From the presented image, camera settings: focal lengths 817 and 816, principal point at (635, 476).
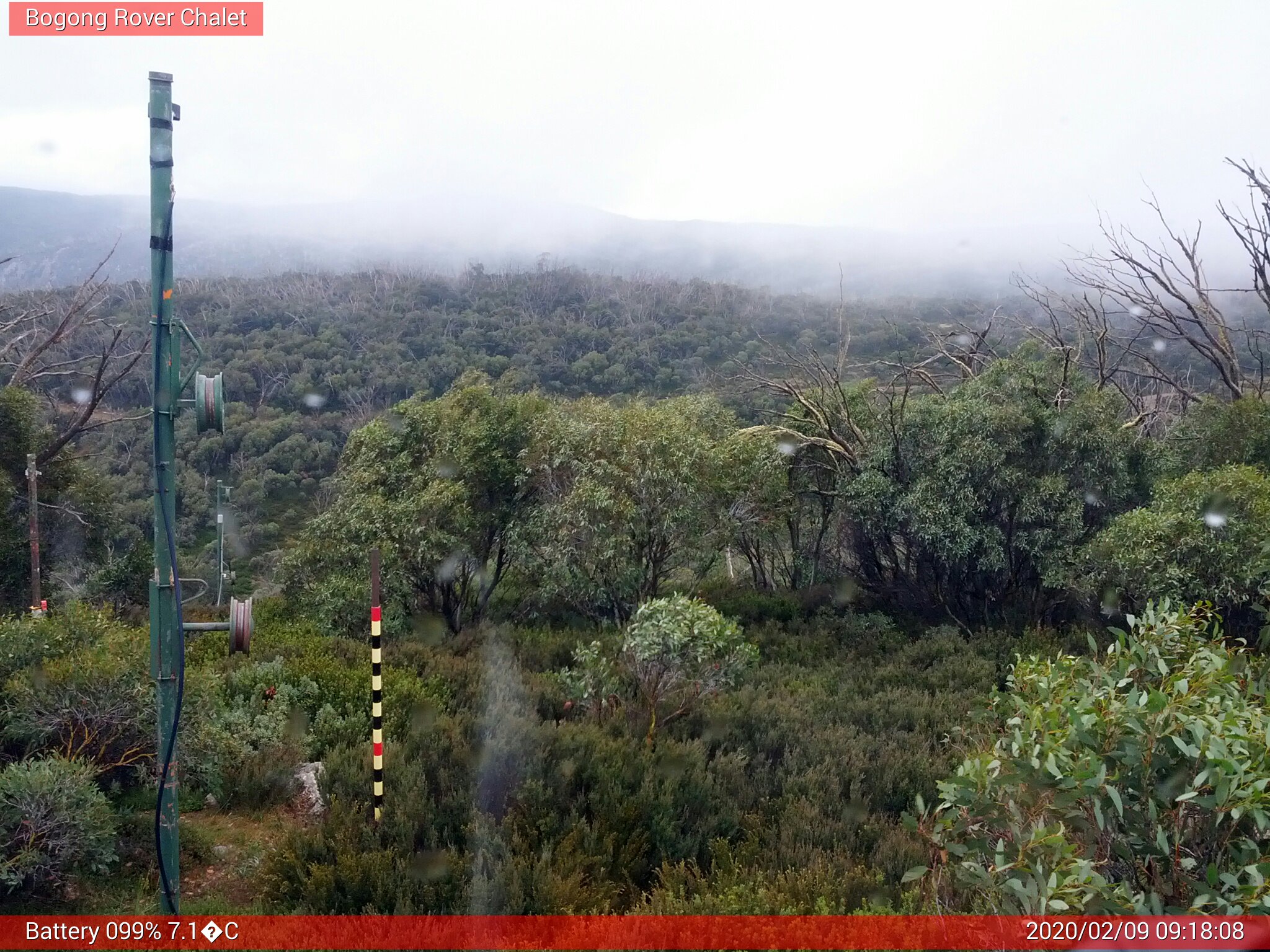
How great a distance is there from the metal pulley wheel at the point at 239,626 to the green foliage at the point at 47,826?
1524 millimetres

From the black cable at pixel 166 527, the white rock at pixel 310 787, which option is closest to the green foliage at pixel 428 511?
the white rock at pixel 310 787

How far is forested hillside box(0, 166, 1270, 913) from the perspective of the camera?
10.6 ft

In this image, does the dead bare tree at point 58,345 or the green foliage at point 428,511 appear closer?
the dead bare tree at point 58,345

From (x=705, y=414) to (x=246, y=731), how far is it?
375 inches

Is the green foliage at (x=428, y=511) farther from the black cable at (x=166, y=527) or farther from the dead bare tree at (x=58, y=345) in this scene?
the black cable at (x=166, y=527)

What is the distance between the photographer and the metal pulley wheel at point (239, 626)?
3871 millimetres

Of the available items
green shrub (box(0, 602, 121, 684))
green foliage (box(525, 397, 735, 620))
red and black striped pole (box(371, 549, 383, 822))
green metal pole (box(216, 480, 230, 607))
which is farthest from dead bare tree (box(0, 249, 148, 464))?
green foliage (box(525, 397, 735, 620))

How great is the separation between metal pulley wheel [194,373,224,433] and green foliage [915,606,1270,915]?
350 centimetres

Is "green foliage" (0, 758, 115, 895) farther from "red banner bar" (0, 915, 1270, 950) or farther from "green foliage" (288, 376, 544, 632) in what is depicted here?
"green foliage" (288, 376, 544, 632)

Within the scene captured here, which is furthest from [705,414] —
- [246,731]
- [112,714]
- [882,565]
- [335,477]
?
[112,714]

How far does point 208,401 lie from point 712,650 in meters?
5.04

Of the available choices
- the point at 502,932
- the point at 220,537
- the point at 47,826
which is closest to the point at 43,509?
the point at 220,537

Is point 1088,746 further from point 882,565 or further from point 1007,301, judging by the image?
point 1007,301

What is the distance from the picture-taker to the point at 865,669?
10.8 metres
